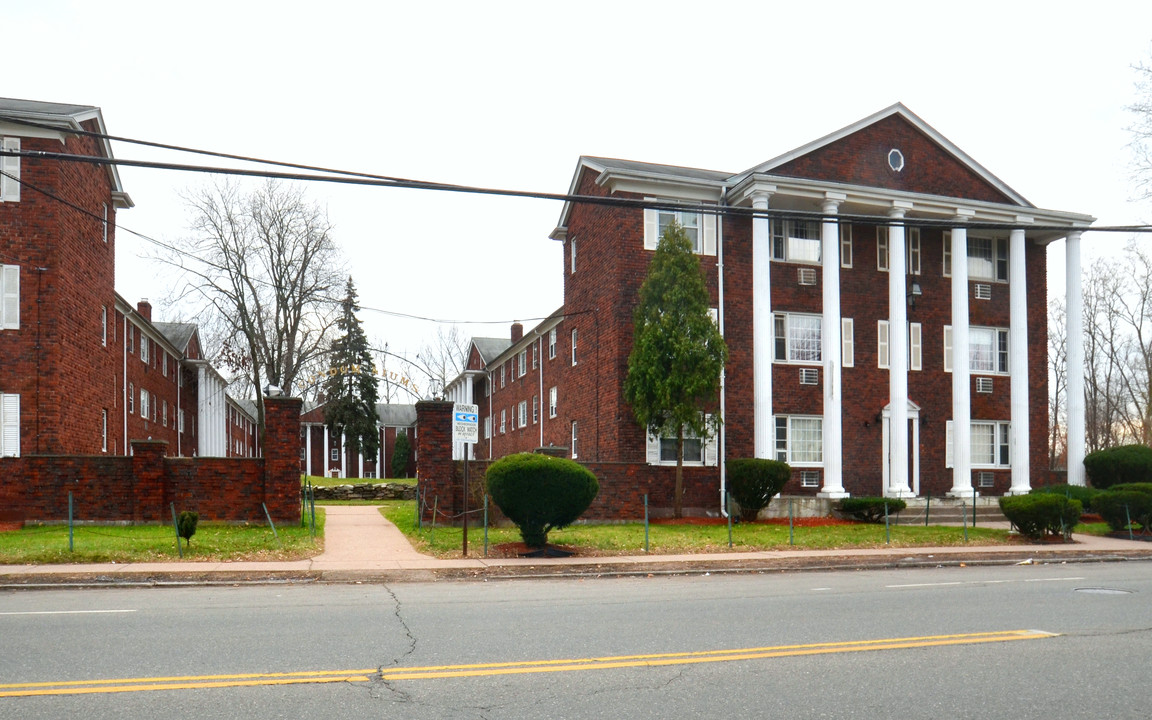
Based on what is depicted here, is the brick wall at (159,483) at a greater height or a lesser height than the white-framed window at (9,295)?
lesser

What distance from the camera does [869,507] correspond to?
25922 millimetres

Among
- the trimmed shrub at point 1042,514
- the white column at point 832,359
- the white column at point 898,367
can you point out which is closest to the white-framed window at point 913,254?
the white column at point 898,367

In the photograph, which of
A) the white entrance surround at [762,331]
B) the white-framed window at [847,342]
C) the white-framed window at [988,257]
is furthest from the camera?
the white-framed window at [988,257]

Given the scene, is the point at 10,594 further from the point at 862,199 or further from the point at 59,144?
the point at 862,199

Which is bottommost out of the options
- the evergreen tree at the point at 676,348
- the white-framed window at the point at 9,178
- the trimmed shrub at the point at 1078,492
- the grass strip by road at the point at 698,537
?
the grass strip by road at the point at 698,537

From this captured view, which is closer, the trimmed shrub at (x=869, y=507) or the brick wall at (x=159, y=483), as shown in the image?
the brick wall at (x=159, y=483)

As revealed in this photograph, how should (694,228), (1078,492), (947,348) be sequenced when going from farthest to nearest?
(947,348) < (694,228) < (1078,492)

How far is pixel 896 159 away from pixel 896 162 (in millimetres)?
99

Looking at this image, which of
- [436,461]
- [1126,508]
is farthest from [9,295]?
[1126,508]

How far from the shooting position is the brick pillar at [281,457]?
22.1 metres

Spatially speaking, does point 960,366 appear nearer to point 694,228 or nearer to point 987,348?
point 987,348

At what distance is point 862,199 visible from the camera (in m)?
28.3

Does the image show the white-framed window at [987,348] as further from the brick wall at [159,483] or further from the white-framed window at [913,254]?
the brick wall at [159,483]

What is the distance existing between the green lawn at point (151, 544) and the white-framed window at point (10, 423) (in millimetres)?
3569
